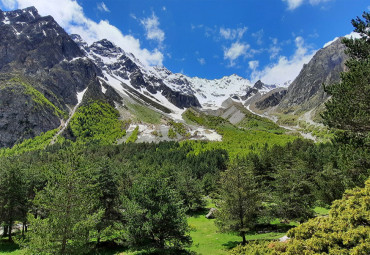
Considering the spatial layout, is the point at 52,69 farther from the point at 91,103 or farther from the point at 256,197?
the point at 256,197

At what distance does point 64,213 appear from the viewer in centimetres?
1531

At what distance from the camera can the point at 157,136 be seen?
145 m

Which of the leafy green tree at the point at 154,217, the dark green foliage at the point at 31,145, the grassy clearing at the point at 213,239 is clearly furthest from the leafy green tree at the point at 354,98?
the dark green foliage at the point at 31,145

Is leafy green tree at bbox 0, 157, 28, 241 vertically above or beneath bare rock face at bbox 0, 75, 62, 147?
beneath

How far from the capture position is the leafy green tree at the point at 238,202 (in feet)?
71.1

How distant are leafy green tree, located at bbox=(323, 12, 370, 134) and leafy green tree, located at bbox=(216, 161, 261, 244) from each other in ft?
31.9

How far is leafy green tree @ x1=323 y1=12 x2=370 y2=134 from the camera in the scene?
55.6 ft

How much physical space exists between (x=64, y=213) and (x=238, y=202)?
15692mm

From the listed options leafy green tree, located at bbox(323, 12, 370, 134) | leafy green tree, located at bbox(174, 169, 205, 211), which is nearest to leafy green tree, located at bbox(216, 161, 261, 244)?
leafy green tree, located at bbox(323, 12, 370, 134)

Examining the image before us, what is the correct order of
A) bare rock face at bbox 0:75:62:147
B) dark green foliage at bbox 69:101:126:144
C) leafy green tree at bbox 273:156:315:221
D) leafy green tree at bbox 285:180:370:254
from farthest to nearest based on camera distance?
dark green foliage at bbox 69:101:126:144 < bare rock face at bbox 0:75:62:147 < leafy green tree at bbox 273:156:315:221 < leafy green tree at bbox 285:180:370:254

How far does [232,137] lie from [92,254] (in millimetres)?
120287

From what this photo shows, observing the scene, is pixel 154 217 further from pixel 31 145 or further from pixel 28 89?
pixel 28 89

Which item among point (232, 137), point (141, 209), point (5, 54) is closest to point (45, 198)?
point (141, 209)

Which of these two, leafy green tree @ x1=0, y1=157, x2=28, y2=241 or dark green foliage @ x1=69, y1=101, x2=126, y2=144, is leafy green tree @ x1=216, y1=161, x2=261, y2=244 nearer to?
leafy green tree @ x1=0, y1=157, x2=28, y2=241
